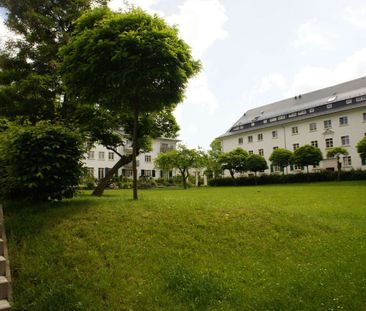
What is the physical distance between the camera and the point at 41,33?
715 inches

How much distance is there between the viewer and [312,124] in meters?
53.3

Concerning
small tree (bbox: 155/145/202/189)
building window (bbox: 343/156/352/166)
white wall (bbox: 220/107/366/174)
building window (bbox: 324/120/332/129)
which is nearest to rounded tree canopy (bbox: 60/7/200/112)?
small tree (bbox: 155/145/202/189)

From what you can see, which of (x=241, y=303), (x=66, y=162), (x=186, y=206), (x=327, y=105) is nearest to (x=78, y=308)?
(x=241, y=303)

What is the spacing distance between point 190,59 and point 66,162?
5088 mm

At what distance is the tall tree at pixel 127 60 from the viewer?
9.47 meters

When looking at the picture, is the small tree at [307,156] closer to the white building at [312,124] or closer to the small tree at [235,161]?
the white building at [312,124]

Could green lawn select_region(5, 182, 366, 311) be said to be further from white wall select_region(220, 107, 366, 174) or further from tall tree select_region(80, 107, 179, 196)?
white wall select_region(220, 107, 366, 174)

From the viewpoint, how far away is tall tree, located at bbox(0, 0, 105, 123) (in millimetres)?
16641

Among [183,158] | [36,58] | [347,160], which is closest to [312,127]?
[347,160]

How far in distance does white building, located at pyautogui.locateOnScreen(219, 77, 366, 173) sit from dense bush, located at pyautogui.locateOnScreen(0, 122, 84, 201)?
147ft

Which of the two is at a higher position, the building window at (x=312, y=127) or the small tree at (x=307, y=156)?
the building window at (x=312, y=127)

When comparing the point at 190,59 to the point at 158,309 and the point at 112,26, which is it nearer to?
the point at 112,26

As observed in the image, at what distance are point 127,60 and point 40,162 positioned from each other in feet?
12.8

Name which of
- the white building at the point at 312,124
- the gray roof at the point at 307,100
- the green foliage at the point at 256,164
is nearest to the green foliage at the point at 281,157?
the green foliage at the point at 256,164
